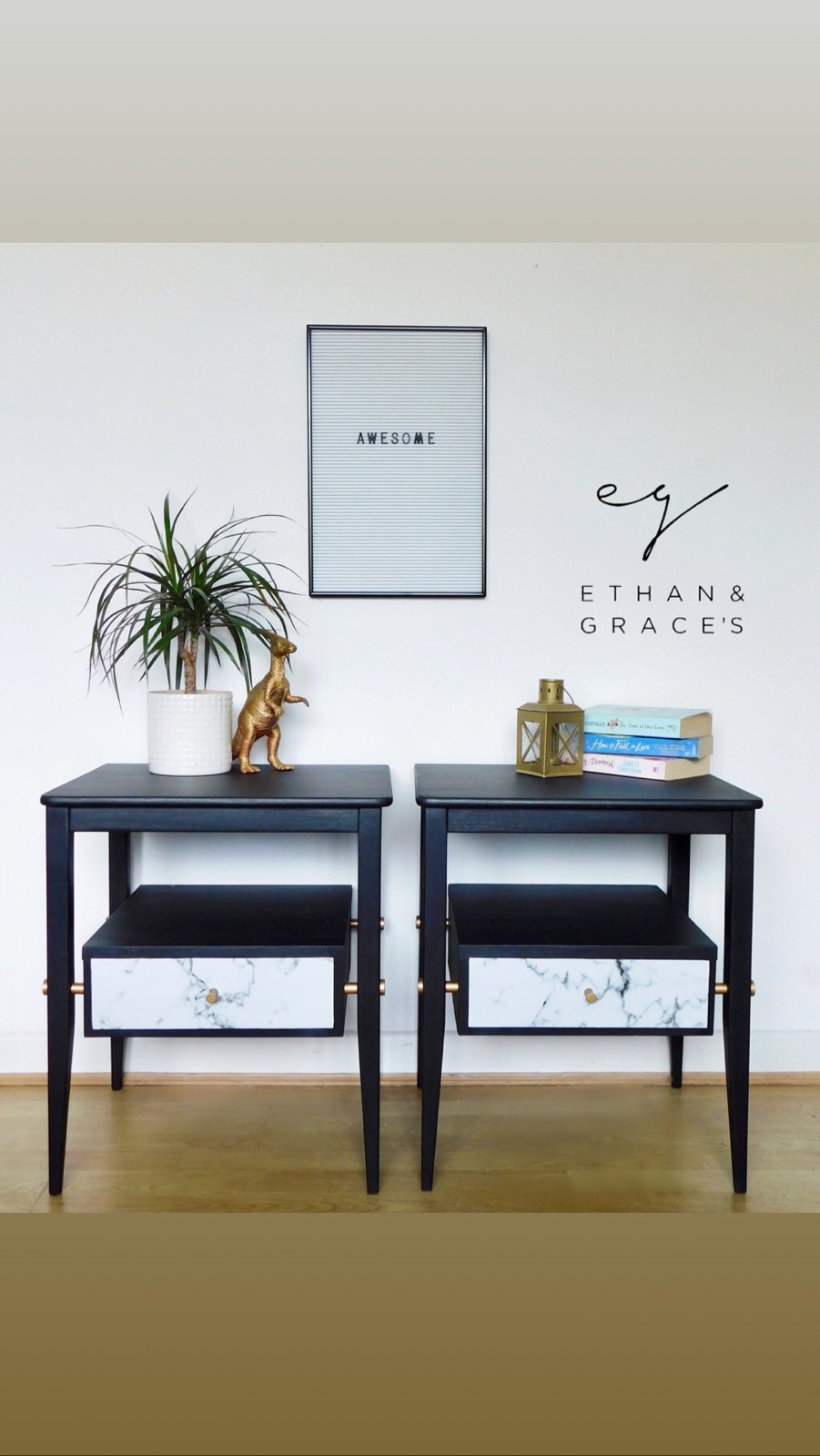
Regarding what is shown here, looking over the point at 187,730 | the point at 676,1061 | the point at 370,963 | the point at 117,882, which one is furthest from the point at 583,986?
the point at 117,882

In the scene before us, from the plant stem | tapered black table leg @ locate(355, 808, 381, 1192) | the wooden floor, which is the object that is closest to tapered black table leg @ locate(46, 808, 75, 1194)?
the wooden floor

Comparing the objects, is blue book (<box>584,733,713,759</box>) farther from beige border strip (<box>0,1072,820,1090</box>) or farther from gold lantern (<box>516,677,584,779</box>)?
beige border strip (<box>0,1072,820,1090</box>)

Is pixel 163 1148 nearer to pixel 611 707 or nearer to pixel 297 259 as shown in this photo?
pixel 611 707

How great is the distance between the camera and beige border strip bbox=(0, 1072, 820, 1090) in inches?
94.5

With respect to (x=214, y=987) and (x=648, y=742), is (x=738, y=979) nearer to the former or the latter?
(x=648, y=742)

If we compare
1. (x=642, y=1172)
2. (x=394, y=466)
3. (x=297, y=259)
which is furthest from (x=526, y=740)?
(x=297, y=259)

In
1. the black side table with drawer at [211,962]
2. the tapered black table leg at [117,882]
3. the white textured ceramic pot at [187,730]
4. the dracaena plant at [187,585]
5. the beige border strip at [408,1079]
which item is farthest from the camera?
the beige border strip at [408,1079]

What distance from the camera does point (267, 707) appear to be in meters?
2.11

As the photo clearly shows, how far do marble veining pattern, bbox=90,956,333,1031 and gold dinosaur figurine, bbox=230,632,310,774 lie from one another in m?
0.44

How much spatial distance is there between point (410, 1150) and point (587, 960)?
22.9 inches

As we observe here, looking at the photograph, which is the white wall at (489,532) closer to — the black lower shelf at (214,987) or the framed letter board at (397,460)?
the framed letter board at (397,460)

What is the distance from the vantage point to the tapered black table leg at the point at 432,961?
75.5 inches

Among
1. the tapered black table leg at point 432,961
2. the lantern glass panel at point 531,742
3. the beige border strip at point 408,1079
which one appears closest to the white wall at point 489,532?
the beige border strip at point 408,1079

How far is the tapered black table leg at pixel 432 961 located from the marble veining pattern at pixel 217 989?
7.6 inches
